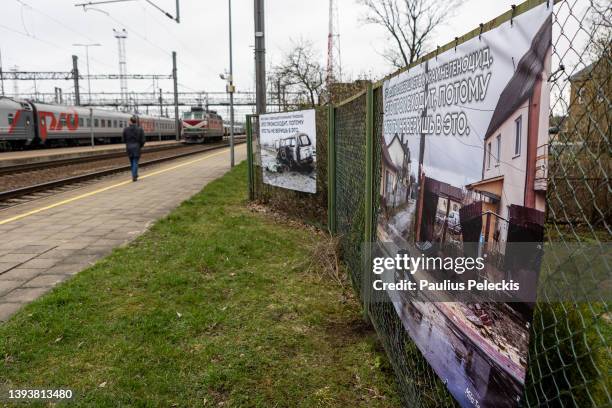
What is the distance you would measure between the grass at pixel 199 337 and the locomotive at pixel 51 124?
2436 cm

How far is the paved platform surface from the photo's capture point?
506cm

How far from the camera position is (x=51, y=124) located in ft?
97.5

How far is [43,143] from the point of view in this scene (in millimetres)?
29500

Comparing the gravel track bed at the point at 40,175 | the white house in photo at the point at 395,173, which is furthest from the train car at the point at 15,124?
the white house in photo at the point at 395,173

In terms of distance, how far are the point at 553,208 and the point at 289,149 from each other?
20.5 feet

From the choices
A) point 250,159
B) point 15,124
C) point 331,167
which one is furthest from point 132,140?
point 15,124

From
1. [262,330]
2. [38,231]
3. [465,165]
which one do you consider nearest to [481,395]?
[465,165]

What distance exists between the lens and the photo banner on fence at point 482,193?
4.70 feet

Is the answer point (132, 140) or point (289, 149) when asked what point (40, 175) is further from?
point (289, 149)

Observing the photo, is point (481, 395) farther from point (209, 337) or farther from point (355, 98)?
point (355, 98)

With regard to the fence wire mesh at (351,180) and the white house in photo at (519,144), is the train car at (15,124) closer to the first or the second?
the fence wire mesh at (351,180)

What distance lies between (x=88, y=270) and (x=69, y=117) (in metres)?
30.5

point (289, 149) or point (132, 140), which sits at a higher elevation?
point (132, 140)

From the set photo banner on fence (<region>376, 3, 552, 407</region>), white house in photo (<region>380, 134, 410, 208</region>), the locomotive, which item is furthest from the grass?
the locomotive
